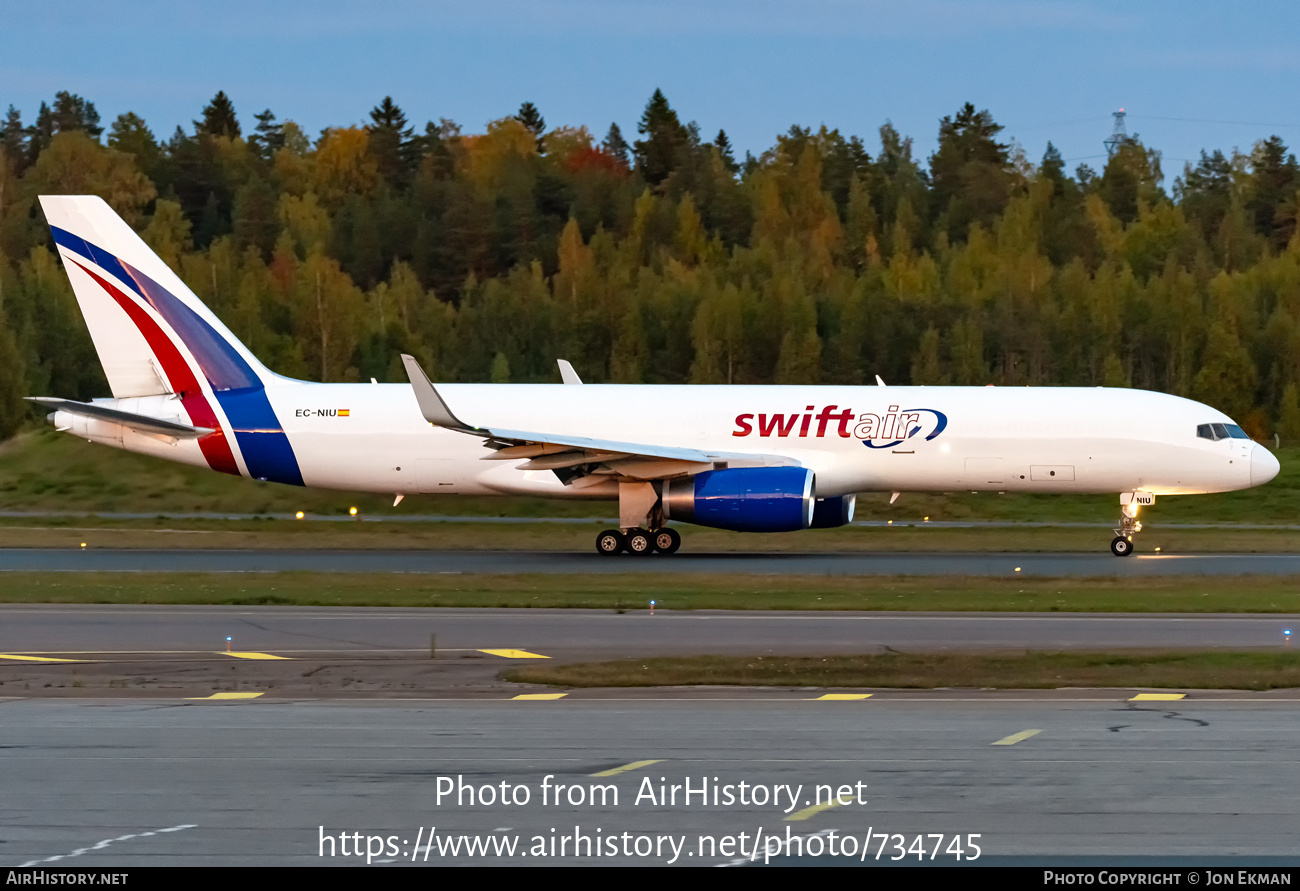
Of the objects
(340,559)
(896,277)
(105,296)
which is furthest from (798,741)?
(896,277)

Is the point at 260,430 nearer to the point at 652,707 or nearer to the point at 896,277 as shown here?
the point at 652,707

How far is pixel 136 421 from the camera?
32875 mm

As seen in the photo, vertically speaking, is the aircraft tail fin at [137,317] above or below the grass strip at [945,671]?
above

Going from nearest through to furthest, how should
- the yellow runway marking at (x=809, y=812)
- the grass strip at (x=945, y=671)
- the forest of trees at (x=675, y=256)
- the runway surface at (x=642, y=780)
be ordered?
the runway surface at (x=642, y=780) → the yellow runway marking at (x=809, y=812) → the grass strip at (x=945, y=671) → the forest of trees at (x=675, y=256)

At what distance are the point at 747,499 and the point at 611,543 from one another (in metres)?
3.07

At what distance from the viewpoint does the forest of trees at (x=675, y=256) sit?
70438 millimetres

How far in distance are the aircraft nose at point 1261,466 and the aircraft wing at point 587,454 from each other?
355 inches

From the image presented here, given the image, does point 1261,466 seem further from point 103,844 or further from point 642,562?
point 103,844

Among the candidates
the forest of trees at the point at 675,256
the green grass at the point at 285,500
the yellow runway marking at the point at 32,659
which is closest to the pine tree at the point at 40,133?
the forest of trees at the point at 675,256

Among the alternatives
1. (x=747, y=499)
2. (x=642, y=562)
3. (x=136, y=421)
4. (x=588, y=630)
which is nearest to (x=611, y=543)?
(x=642, y=562)

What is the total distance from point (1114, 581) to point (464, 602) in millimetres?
10774

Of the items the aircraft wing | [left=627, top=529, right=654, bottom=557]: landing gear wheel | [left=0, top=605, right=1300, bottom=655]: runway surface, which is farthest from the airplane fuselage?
[left=0, top=605, right=1300, bottom=655]: runway surface

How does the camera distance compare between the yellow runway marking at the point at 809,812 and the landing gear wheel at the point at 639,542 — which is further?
the landing gear wheel at the point at 639,542

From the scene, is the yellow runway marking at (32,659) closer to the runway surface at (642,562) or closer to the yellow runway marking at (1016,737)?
the yellow runway marking at (1016,737)
